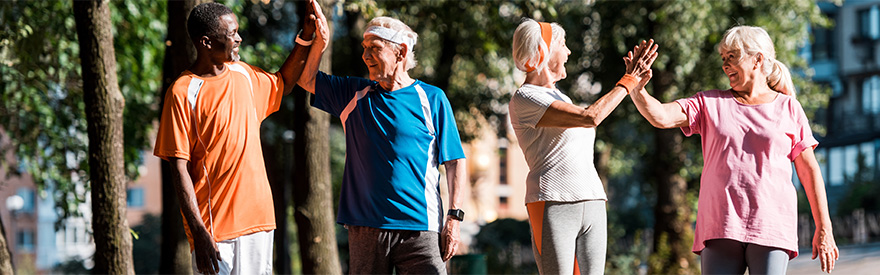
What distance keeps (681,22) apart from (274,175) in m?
9.36

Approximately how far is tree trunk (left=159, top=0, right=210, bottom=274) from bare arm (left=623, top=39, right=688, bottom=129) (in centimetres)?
404

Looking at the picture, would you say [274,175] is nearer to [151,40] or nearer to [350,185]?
[151,40]

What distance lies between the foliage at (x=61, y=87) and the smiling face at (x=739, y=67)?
7.33 m

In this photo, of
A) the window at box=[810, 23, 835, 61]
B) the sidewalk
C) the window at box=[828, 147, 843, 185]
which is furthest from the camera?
the window at box=[810, 23, 835, 61]

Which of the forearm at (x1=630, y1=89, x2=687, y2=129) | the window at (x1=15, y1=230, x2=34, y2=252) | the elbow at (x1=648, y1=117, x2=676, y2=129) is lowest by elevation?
the window at (x1=15, y1=230, x2=34, y2=252)

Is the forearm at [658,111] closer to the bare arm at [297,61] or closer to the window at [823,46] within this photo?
the bare arm at [297,61]

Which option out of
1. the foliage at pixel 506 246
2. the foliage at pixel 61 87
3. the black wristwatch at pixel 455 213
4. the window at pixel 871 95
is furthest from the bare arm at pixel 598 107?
the window at pixel 871 95

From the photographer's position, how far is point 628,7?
1592 cm

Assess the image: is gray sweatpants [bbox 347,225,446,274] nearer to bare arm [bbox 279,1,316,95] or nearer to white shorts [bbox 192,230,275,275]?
white shorts [bbox 192,230,275,275]

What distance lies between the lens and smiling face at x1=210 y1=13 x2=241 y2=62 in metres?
3.92

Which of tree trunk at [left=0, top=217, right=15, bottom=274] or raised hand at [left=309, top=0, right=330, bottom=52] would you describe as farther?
tree trunk at [left=0, top=217, right=15, bottom=274]

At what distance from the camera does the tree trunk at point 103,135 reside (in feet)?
20.0

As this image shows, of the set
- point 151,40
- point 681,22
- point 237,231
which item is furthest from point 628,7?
point 237,231

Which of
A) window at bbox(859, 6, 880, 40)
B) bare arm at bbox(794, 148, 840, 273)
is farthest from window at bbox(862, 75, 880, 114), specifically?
bare arm at bbox(794, 148, 840, 273)
